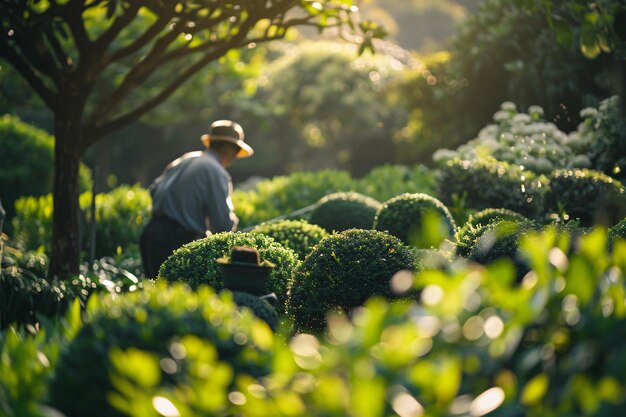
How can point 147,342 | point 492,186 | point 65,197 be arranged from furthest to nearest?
point 492,186, point 65,197, point 147,342

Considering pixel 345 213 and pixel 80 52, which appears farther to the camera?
pixel 345 213

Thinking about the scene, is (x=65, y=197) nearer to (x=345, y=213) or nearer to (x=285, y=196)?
(x=345, y=213)

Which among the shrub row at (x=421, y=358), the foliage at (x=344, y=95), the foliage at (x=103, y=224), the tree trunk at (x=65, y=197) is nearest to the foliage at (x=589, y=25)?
the shrub row at (x=421, y=358)

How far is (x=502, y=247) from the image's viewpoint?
6.31 metres

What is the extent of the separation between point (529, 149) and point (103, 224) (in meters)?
6.24

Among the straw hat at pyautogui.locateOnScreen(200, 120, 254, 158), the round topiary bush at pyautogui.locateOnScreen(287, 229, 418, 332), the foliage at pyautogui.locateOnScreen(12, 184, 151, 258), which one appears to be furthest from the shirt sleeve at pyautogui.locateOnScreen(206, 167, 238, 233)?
the foliage at pyautogui.locateOnScreen(12, 184, 151, 258)

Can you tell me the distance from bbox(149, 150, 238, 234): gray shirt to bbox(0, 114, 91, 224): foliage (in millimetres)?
9430

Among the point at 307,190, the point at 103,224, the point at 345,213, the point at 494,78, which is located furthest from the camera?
the point at 494,78

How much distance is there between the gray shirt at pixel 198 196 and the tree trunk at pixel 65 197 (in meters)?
0.87

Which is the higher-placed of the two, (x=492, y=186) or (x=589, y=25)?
(x=589, y=25)

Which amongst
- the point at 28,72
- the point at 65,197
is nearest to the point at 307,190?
the point at 65,197

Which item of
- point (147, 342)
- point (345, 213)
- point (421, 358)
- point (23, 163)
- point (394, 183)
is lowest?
point (23, 163)

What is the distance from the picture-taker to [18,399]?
11.7 feet

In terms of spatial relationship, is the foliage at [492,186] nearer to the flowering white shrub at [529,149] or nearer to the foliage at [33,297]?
the flowering white shrub at [529,149]
